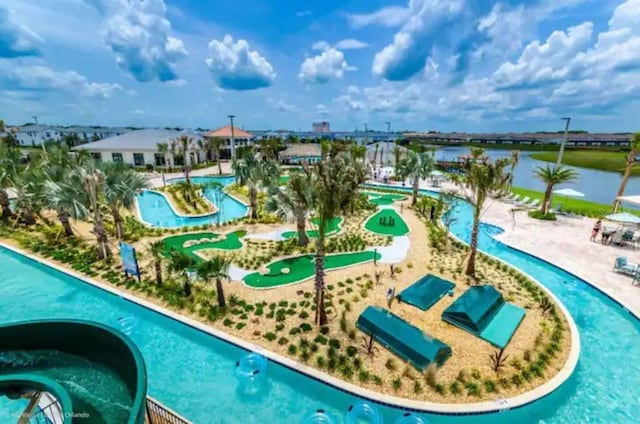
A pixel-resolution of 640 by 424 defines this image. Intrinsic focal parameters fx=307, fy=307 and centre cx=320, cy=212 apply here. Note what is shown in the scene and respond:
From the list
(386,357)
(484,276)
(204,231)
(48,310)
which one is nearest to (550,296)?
(484,276)

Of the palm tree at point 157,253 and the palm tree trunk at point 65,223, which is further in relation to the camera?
the palm tree trunk at point 65,223

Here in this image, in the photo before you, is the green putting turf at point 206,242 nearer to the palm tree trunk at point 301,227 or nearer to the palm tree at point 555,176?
the palm tree trunk at point 301,227

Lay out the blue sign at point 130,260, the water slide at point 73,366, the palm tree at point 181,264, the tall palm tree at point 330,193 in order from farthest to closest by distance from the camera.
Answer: the blue sign at point 130,260, the palm tree at point 181,264, the tall palm tree at point 330,193, the water slide at point 73,366

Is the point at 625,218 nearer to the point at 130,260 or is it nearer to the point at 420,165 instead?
the point at 420,165

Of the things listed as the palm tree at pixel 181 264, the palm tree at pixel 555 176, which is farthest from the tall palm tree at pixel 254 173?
the palm tree at pixel 555 176

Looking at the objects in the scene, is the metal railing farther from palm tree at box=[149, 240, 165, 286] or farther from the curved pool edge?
palm tree at box=[149, 240, 165, 286]

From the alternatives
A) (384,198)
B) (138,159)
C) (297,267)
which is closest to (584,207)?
(384,198)
